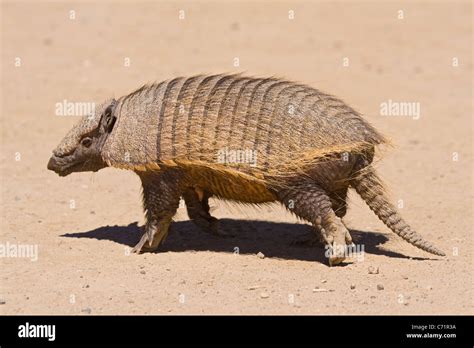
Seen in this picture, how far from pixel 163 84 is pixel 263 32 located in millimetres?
14816

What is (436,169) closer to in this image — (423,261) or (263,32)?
(423,261)

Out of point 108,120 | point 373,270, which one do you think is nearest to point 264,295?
point 373,270

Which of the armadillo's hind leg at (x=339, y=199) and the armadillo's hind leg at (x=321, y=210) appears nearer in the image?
the armadillo's hind leg at (x=321, y=210)

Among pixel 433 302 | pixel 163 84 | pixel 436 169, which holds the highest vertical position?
pixel 163 84

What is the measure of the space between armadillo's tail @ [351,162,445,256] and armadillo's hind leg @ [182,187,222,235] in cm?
220

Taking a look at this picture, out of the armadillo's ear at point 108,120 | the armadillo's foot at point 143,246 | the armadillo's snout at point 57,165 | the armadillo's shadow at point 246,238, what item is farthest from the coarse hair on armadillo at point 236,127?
the armadillo's shadow at point 246,238

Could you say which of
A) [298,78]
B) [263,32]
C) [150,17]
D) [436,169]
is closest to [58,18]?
[150,17]

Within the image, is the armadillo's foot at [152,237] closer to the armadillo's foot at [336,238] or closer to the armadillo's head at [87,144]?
the armadillo's head at [87,144]

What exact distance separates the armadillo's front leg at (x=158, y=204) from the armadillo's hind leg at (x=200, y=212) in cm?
76

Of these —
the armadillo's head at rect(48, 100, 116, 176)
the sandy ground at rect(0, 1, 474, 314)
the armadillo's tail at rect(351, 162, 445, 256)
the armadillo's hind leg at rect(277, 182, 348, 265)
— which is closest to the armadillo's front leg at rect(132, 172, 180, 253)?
the sandy ground at rect(0, 1, 474, 314)

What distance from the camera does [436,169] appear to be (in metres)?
15.3

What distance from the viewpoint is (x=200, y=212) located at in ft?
39.6

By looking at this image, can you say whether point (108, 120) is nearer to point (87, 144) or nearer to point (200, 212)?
point (87, 144)

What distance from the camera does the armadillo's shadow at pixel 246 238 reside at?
11.5 m
